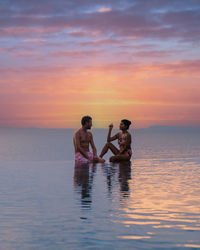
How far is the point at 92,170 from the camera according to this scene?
15789 mm

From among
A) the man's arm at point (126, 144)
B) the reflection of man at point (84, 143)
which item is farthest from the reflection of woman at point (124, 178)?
the man's arm at point (126, 144)

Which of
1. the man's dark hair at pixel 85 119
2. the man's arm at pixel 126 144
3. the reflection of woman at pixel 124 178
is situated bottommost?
the reflection of woman at pixel 124 178

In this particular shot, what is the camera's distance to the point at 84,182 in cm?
1238

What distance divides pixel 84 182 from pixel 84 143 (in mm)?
5985

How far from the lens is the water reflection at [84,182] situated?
9.24 meters

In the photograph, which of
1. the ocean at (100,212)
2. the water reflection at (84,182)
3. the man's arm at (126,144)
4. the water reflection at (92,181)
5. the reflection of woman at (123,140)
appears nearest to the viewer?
the ocean at (100,212)

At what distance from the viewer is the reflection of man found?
59.0 feet

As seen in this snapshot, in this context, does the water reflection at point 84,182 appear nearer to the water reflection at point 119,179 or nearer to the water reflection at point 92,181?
the water reflection at point 92,181

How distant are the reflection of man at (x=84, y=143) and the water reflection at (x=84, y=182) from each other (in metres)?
0.59

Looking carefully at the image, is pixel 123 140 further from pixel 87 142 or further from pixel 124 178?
pixel 124 178

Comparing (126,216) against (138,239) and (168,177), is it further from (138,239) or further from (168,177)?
(168,177)

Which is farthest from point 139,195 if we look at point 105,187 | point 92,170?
point 92,170

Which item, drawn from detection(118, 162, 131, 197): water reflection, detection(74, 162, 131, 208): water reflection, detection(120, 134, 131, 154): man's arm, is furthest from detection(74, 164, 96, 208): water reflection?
detection(120, 134, 131, 154): man's arm

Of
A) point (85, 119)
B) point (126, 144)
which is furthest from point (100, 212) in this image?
point (126, 144)
